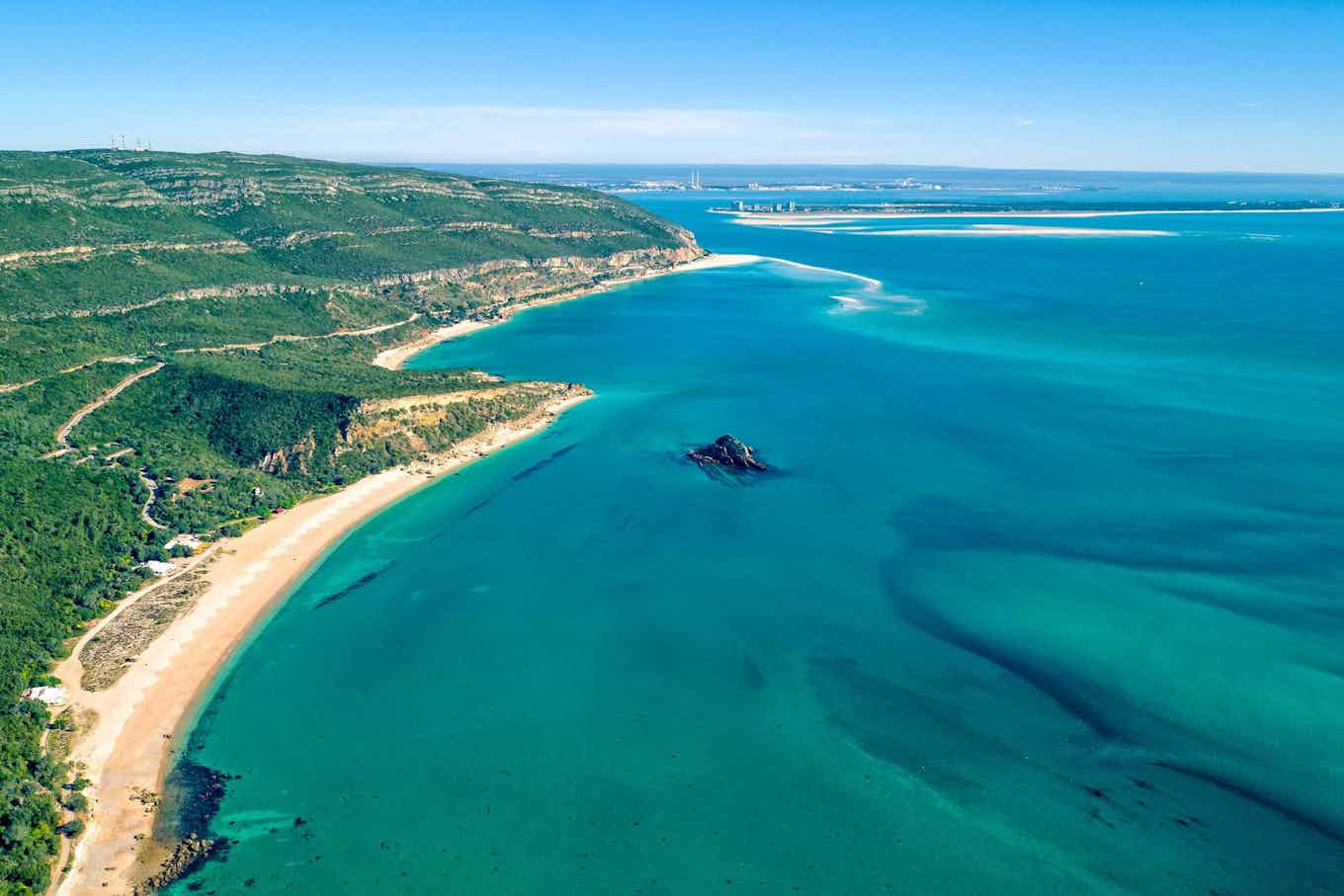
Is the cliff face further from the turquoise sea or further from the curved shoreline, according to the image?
the curved shoreline

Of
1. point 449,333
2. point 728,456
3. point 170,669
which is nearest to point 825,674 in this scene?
point 728,456

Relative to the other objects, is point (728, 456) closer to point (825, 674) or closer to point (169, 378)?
point (825, 674)

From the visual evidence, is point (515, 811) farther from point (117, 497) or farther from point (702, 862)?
point (117, 497)

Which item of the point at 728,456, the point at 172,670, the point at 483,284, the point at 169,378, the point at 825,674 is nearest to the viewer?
the point at 825,674

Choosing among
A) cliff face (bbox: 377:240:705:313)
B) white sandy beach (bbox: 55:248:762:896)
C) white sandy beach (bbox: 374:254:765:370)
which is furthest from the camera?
cliff face (bbox: 377:240:705:313)

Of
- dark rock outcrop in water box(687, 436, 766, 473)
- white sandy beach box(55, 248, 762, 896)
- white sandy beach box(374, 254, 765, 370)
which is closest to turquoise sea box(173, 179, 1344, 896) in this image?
white sandy beach box(55, 248, 762, 896)

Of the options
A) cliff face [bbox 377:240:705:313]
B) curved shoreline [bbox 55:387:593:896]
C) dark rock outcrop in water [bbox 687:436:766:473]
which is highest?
cliff face [bbox 377:240:705:313]
